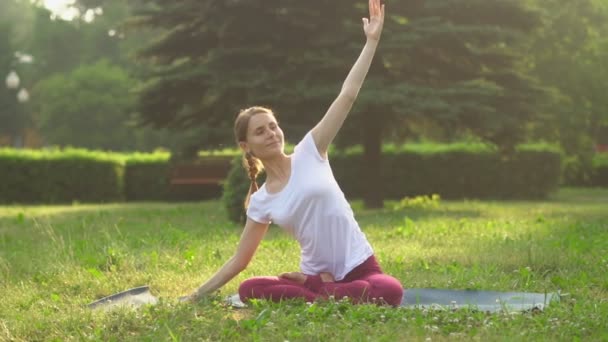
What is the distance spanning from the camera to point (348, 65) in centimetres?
1634

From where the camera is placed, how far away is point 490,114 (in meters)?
16.8

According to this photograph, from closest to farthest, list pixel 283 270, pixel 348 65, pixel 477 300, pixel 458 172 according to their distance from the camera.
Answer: pixel 477 300 → pixel 283 270 → pixel 348 65 → pixel 458 172

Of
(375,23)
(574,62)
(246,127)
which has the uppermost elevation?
(375,23)

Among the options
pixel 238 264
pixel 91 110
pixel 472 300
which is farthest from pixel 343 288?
pixel 91 110

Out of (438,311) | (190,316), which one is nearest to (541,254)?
(438,311)

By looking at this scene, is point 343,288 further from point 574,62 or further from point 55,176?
point 574,62

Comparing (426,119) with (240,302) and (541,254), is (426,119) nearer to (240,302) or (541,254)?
(541,254)

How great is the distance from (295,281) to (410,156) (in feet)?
59.3

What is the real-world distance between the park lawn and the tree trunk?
11.4 ft

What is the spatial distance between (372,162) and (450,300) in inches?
463

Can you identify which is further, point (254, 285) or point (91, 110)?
point (91, 110)

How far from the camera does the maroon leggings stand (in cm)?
618

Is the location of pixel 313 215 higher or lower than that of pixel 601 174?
higher

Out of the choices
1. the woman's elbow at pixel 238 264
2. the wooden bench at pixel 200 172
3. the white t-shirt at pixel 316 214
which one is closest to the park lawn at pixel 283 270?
the woman's elbow at pixel 238 264
